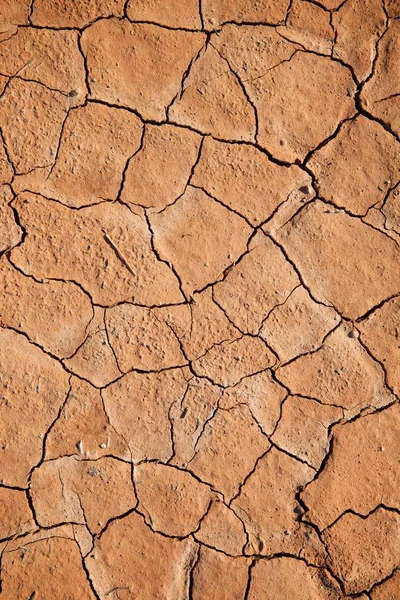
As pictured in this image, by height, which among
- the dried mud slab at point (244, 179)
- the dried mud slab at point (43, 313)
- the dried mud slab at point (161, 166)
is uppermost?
the dried mud slab at point (161, 166)

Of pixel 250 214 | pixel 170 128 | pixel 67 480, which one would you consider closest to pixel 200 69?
pixel 170 128

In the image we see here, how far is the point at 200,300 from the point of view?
314 cm

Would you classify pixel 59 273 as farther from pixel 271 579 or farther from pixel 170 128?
pixel 271 579

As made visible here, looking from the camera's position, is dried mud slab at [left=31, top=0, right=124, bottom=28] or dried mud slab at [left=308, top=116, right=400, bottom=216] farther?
dried mud slab at [left=308, top=116, right=400, bottom=216]

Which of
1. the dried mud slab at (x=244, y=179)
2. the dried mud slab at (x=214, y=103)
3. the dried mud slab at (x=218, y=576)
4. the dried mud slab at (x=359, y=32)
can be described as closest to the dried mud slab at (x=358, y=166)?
the dried mud slab at (x=244, y=179)

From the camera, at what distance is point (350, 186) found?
3.26m

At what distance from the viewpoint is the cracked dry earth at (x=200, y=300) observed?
9.92 feet

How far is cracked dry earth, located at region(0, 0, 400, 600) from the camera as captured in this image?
3023 mm

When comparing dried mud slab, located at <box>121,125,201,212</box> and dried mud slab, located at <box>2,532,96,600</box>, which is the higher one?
dried mud slab, located at <box>121,125,201,212</box>

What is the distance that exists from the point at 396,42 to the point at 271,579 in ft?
8.92

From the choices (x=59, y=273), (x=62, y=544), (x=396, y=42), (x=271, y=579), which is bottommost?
(x=271, y=579)

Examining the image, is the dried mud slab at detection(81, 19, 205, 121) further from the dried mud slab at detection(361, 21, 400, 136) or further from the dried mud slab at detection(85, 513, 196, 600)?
the dried mud slab at detection(85, 513, 196, 600)

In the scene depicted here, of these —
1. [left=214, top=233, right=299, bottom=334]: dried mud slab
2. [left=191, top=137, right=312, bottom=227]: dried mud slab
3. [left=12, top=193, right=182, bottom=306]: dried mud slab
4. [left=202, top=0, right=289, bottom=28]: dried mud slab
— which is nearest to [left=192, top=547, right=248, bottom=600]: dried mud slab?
[left=214, top=233, right=299, bottom=334]: dried mud slab

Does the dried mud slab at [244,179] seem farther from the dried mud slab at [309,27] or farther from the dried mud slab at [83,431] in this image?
the dried mud slab at [83,431]
